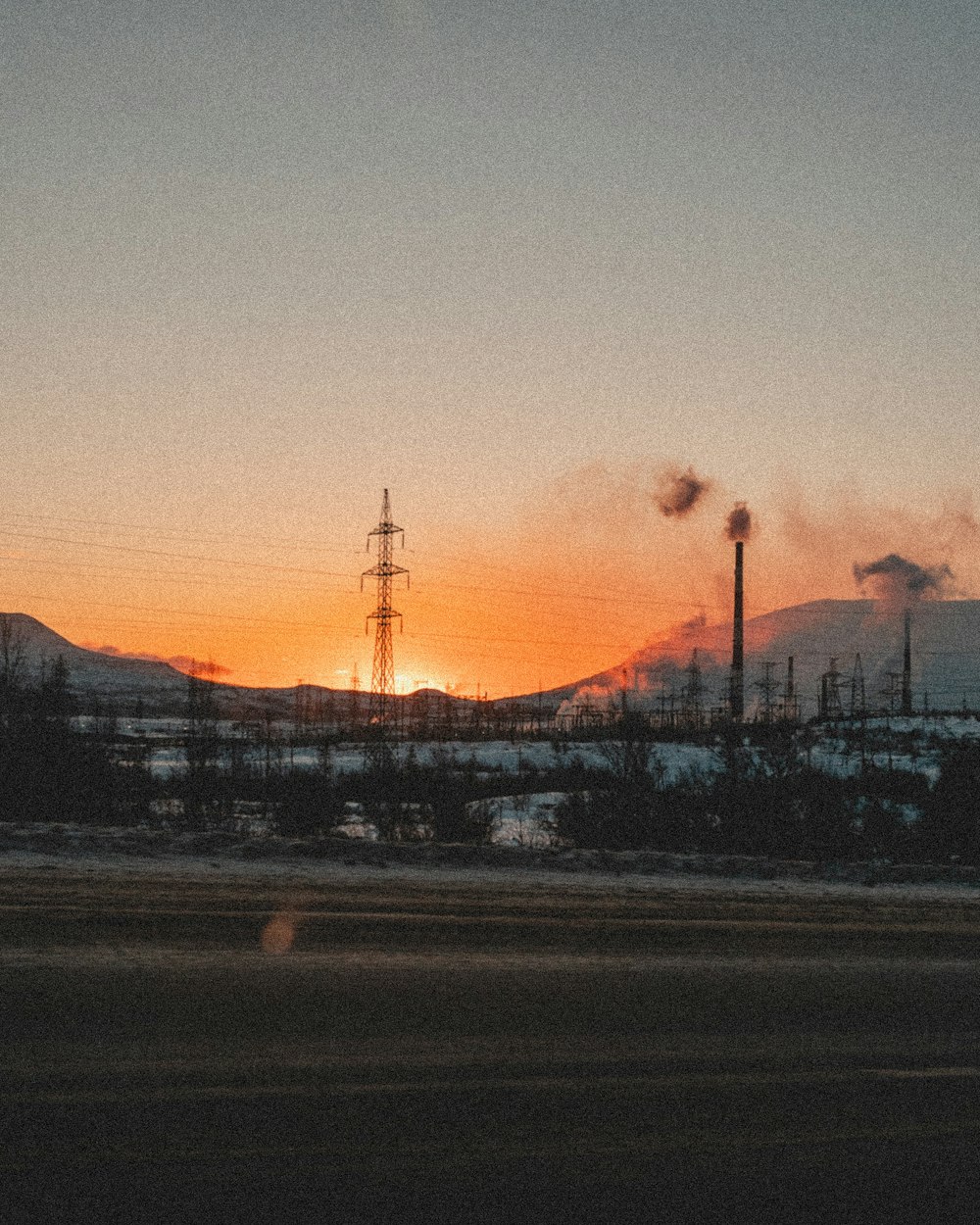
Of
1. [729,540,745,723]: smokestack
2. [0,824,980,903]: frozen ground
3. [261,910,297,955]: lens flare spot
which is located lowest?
[0,824,980,903]: frozen ground

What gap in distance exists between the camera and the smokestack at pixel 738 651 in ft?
253

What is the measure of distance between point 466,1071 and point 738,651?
7703cm

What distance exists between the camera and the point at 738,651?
266 feet

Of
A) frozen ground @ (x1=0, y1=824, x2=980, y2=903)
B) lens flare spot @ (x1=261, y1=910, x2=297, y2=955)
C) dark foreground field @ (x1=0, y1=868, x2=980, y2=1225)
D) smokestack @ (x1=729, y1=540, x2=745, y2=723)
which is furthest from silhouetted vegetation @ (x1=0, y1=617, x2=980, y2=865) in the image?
smokestack @ (x1=729, y1=540, x2=745, y2=723)

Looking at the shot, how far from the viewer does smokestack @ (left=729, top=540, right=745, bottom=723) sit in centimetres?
7706

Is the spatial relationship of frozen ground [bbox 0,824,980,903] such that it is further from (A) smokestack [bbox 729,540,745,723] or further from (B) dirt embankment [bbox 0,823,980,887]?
(A) smokestack [bbox 729,540,745,723]

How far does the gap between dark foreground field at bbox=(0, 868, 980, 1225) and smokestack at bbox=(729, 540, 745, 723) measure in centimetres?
6491

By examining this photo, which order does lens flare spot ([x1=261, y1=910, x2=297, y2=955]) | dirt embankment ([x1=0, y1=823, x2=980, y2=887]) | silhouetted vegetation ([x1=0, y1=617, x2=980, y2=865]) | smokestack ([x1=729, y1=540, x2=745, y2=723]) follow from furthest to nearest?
smokestack ([x1=729, y1=540, x2=745, y2=723])
silhouetted vegetation ([x1=0, y1=617, x2=980, y2=865])
dirt embankment ([x1=0, y1=823, x2=980, y2=887])
lens flare spot ([x1=261, y1=910, x2=297, y2=955])

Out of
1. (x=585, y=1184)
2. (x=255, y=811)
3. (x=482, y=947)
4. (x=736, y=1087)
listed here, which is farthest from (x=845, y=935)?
(x=255, y=811)

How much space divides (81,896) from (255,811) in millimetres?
19385

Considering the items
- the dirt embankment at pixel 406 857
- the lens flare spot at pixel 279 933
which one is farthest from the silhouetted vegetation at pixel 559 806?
the lens flare spot at pixel 279 933

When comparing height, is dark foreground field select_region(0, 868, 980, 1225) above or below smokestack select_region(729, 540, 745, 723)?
below

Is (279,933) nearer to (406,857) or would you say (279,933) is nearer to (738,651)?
(406,857)

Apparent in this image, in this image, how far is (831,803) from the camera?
27.8 metres
